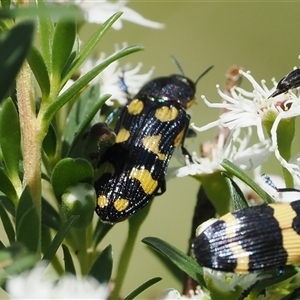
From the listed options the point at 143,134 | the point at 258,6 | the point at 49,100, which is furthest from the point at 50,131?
the point at 258,6

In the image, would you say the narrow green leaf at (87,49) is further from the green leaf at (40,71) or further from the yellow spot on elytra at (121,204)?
the yellow spot on elytra at (121,204)

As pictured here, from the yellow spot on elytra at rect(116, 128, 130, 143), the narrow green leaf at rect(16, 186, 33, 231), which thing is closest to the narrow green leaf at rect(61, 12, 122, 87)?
the narrow green leaf at rect(16, 186, 33, 231)

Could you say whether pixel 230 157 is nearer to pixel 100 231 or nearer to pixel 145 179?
pixel 145 179

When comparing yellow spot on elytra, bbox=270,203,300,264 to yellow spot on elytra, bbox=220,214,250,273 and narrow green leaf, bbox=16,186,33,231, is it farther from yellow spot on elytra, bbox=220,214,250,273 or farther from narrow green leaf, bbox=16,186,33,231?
narrow green leaf, bbox=16,186,33,231

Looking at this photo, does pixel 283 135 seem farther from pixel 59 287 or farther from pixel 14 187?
pixel 59 287

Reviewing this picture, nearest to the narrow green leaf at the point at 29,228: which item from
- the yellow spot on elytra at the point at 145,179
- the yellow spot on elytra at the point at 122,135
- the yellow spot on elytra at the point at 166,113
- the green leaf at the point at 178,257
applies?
the green leaf at the point at 178,257
